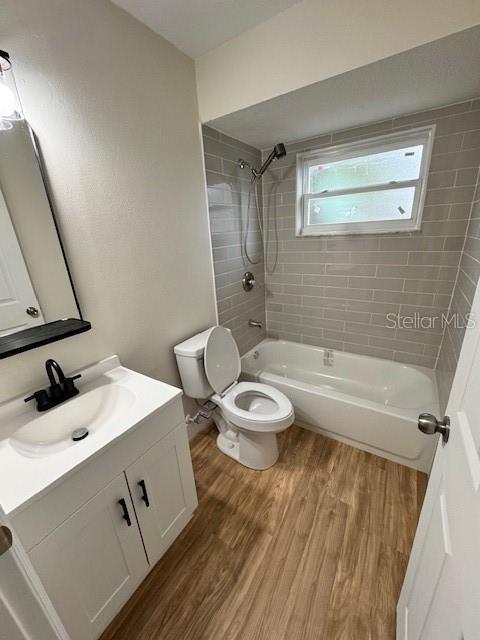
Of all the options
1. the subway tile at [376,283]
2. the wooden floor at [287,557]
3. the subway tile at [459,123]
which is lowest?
the wooden floor at [287,557]

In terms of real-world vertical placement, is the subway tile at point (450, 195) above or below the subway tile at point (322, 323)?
above

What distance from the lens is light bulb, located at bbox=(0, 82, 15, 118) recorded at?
2.94 feet

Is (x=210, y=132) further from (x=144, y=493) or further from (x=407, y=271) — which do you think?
(x=144, y=493)

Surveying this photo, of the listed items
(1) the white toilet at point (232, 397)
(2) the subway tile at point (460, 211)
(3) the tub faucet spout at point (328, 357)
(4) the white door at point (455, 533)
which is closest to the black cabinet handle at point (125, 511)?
Result: (1) the white toilet at point (232, 397)

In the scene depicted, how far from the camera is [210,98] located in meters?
1.52

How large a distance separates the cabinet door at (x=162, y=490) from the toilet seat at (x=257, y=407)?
16.4 inches

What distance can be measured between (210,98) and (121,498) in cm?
205

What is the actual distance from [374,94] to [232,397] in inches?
75.2

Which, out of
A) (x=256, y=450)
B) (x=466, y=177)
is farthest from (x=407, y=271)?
(x=256, y=450)

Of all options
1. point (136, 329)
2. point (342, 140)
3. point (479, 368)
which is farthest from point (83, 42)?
point (479, 368)

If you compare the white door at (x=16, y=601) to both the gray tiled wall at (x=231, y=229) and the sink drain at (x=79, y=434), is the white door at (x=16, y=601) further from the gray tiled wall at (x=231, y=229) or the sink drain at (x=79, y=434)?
the gray tiled wall at (x=231, y=229)

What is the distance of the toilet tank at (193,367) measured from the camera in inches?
63.0

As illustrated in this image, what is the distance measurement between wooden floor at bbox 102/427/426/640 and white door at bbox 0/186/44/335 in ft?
4.16

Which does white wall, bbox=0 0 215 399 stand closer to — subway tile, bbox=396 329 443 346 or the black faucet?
the black faucet
